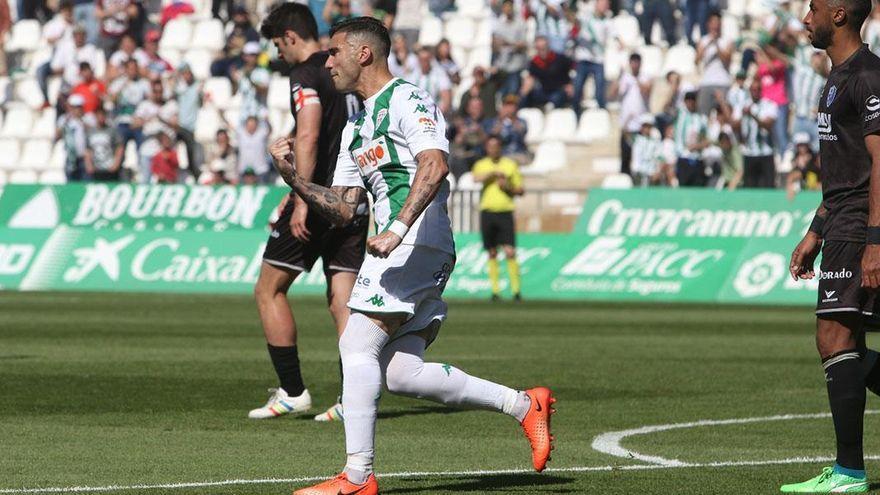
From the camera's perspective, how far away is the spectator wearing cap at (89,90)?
32812 millimetres

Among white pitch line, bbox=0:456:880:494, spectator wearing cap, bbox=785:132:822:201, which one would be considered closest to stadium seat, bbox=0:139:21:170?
spectator wearing cap, bbox=785:132:822:201

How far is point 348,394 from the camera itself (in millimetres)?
7746

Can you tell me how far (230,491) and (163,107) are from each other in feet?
82.4

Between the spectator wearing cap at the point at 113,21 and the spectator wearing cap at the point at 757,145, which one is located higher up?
the spectator wearing cap at the point at 113,21

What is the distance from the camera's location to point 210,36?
3712cm

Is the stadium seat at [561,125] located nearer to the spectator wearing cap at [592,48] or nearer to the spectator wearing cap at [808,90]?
the spectator wearing cap at [592,48]

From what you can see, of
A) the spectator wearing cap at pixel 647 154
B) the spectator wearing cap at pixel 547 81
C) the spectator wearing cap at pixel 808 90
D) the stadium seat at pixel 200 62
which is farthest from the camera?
the stadium seat at pixel 200 62

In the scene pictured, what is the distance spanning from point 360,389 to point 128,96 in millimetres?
25773

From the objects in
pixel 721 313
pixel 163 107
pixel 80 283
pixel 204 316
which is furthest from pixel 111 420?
pixel 163 107

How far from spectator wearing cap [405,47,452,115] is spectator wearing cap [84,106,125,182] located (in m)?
5.47

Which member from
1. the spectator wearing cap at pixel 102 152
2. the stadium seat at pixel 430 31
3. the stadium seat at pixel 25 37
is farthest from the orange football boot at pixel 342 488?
the stadium seat at pixel 25 37

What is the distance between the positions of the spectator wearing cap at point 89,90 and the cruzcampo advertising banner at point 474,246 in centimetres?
287

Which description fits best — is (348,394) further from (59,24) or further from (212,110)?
(59,24)

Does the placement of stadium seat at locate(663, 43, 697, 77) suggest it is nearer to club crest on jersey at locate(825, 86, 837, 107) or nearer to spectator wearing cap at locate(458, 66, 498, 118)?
spectator wearing cap at locate(458, 66, 498, 118)
